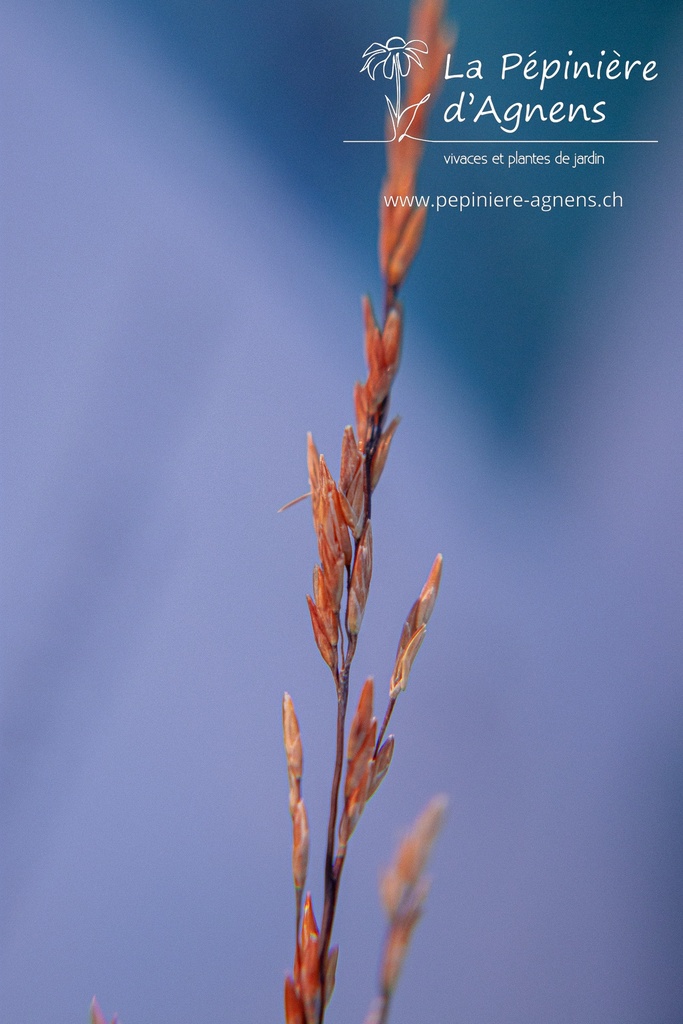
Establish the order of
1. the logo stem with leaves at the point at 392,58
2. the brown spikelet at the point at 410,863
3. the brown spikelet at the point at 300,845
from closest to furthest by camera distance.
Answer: the brown spikelet at the point at 410,863 → the brown spikelet at the point at 300,845 → the logo stem with leaves at the point at 392,58

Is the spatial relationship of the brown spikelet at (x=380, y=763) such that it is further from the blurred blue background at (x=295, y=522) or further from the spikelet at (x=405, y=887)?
the blurred blue background at (x=295, y=522)

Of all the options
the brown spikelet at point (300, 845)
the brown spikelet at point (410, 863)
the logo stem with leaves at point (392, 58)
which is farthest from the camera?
the logo stem with leaves at point (392, 58)

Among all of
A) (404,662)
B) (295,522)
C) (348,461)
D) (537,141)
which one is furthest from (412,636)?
(537,141)

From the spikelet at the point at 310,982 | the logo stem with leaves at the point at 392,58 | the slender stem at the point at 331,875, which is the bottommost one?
the spikelet at the point at 310,982

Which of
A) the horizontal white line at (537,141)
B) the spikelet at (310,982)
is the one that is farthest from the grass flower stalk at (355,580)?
the horizontal white line at (537,141)

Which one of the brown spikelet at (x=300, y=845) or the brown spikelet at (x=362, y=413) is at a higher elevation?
the brown spikelet at (x=362, y=413)

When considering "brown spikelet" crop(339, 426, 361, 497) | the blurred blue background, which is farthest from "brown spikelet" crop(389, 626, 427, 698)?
the blurred blue background

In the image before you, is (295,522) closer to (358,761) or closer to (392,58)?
(358,761)
